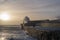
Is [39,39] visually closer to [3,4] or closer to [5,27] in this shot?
[5,27]

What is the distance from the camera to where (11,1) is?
1.38m

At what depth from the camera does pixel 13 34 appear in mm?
1300

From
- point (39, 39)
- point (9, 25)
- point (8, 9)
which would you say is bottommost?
point (39, 39)

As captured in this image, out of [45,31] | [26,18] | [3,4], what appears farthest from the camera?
[3,4]

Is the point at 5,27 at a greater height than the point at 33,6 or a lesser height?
lesser

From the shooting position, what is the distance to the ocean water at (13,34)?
1.27 m

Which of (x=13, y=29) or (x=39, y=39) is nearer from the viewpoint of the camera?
(x=39, y=39)

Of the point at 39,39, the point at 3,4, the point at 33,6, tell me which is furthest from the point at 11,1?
the point at 39,39

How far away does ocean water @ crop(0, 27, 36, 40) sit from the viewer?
1271 millimetres

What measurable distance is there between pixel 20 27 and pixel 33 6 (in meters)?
0.21

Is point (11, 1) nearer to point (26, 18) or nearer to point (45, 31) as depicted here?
point (26, 18)

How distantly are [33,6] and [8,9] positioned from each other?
207mm

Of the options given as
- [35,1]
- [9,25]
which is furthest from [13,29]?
[35,1]

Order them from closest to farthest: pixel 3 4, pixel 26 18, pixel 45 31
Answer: pixel 45 31 → pixel 26 18 → pixel 3 4
